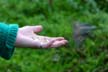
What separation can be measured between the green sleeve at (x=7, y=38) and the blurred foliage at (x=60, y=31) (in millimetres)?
1256

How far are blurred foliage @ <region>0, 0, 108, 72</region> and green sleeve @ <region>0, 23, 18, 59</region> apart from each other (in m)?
1.26

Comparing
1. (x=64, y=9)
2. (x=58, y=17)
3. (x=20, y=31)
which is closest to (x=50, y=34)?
(x=58, y=17)

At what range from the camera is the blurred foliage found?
3666mm

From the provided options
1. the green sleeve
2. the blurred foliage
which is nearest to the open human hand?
the green sleeve

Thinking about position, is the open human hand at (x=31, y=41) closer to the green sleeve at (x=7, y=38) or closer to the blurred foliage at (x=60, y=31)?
the green sleeve at (x=7, y=38)

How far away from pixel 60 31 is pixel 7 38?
2.02 metres

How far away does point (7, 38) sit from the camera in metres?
2.24

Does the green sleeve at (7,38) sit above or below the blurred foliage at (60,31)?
above

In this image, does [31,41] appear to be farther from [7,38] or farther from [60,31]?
[60,31]

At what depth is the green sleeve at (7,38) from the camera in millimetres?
Result: 2238

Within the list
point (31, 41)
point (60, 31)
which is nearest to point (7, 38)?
point (31, 41)

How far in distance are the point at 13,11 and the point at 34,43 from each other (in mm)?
2531

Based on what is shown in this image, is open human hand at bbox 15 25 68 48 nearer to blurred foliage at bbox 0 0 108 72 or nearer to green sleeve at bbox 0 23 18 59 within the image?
green sleeve at bbox 0 23 18 59

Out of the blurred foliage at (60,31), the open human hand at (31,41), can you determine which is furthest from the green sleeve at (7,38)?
the blurred foliage at (60,31)
